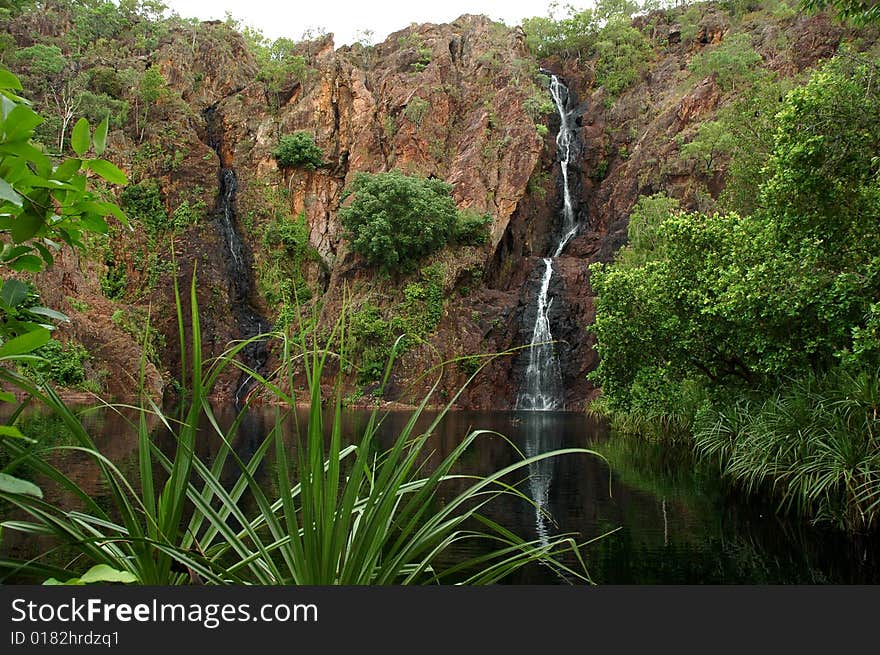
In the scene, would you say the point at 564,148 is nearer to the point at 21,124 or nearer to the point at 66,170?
the point at 66,170

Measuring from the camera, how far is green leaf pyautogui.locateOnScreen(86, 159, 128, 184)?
5.14 ft

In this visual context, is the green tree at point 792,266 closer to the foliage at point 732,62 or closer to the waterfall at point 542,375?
the waterfall at point 542,375

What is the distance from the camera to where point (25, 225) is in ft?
4.90

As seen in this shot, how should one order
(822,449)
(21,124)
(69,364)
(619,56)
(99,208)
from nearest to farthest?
(21,124) → (99,208) → (822,449) → (69,364) → (619,56)

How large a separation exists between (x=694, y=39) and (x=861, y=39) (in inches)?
600

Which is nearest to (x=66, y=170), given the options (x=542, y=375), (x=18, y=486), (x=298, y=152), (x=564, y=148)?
(x=18, y=486)

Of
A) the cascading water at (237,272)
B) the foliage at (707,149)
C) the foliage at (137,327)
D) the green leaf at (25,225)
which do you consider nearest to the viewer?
the green leaf at (25,225)

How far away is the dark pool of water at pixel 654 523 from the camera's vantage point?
22.4 ft

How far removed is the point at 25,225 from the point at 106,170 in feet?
0.75

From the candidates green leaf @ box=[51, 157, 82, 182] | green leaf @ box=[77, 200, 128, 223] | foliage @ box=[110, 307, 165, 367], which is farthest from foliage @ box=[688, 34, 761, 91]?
green leaf @ box=[51, 157, 82, 182]

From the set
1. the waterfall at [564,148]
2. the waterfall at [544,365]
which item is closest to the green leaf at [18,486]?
the waterfall at [544,365]

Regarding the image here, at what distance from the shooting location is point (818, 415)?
31.4 ft

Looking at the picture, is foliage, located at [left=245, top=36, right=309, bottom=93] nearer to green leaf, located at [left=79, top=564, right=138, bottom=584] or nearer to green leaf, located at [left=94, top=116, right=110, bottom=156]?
green leaf, located at [left=94, top=116, right=110, bottom=156]

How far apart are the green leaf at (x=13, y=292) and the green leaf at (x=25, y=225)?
15cm
